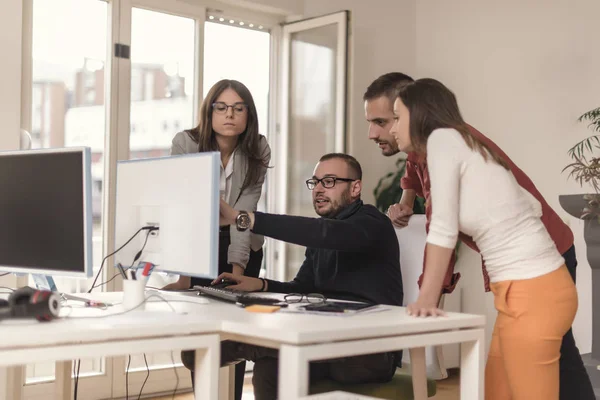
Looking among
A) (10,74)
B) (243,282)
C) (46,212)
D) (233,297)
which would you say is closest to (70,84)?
(10,74)

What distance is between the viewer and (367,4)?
5070 millimetres

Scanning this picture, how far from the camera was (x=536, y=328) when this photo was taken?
174 centimetres

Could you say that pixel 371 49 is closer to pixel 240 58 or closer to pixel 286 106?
pixel 286 106

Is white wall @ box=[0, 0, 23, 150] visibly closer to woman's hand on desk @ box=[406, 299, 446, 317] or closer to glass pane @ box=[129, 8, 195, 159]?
glass pane @ box=[129, 8, 195, 159]

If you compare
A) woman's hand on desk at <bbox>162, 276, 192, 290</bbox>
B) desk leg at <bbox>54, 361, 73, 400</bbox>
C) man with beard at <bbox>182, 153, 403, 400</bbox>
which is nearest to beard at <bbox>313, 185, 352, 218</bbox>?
man with beard at <bbox>182, 153, 403, 400</bbox>

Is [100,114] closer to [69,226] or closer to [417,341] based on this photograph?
[69,226]

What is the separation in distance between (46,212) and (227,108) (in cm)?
Result: 87

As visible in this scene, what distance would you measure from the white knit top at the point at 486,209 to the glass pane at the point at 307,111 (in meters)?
2.88

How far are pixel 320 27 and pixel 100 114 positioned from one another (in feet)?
4.87

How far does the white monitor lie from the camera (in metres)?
1.91

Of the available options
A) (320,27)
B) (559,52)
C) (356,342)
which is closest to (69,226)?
(356,342)

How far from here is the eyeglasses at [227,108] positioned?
264cm

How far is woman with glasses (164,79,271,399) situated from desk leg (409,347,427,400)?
787mm

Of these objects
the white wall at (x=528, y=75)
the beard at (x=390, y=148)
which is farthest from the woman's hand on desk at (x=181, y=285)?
the white wall at (x=528, y=75)
